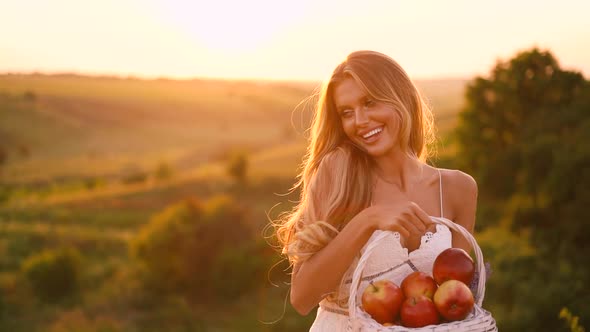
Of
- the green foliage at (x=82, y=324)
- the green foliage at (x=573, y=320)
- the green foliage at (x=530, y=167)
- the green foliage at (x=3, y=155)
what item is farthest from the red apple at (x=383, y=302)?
the green foliage at (x=3, y=155)

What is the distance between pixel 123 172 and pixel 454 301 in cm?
6661

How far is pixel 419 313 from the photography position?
2.52 metres

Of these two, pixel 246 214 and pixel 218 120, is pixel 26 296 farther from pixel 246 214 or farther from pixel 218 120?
pixel 218 120

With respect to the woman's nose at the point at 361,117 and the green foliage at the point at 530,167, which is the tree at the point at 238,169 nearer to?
the green foliage at the point at 530,167

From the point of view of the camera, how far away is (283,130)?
94.7 meters

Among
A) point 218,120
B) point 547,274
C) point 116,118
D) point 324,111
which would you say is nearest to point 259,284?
point 547,274

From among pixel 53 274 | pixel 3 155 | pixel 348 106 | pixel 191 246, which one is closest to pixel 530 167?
pixel 191 246

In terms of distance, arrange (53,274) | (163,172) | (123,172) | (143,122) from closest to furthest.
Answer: (53,274), (163,172), (123,172), (143,122)

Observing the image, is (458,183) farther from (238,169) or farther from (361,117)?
(238,169)

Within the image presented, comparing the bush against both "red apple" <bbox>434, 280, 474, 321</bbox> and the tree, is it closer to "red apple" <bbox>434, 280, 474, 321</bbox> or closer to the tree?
the tree

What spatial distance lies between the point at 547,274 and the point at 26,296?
2532 centimetres

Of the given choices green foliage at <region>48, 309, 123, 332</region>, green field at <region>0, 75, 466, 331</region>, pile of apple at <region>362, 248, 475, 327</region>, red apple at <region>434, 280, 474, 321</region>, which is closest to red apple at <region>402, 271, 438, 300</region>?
pile of apple at <region>362, 248, 475, 327</region>

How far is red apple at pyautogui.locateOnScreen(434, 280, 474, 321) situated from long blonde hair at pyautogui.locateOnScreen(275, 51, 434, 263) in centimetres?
59

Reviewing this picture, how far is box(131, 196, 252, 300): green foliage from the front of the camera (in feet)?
106
